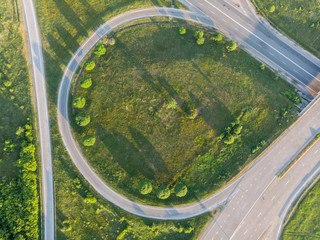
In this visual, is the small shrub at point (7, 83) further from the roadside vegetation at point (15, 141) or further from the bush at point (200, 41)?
the bush at point (200, 41)

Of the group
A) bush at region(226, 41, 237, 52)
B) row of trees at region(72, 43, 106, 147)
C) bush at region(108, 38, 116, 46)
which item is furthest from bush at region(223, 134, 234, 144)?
bush at region(108, 38, 116, 46)

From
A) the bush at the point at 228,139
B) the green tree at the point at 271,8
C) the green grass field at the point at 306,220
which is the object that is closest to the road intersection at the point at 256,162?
the green grass field at the point at 306,220

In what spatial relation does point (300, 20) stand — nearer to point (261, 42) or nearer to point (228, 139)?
point (261, 42)

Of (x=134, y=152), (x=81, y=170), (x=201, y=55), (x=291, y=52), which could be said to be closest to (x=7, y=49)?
(x=81, y=170)

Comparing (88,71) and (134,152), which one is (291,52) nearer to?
(134,152)

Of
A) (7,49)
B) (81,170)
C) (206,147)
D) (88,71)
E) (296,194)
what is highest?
(7,49)
